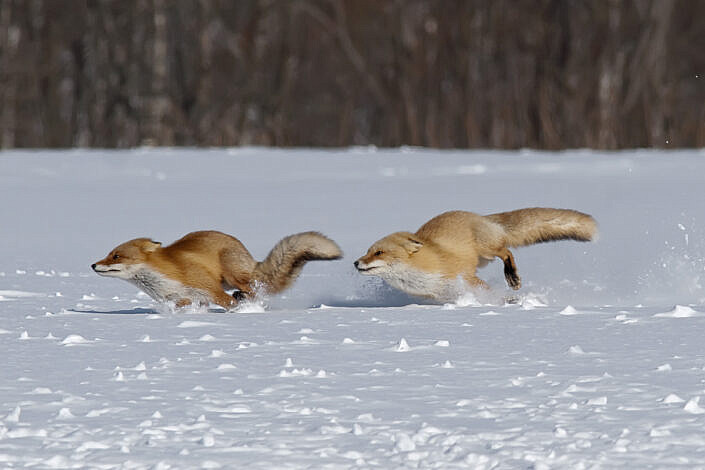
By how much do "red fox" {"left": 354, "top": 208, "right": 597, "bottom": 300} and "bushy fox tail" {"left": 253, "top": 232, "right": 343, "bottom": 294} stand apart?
1.13 feet

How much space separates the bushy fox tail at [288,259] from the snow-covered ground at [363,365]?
0.23 meters

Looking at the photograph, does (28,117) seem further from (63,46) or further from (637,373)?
(637,373)

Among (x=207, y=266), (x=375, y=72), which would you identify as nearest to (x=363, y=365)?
(x=207, y=266)

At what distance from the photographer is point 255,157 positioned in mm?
16703

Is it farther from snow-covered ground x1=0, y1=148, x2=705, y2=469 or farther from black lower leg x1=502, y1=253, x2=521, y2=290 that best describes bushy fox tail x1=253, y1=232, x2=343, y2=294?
black lower leg x1=502, y1=253, x2=521, y2=290

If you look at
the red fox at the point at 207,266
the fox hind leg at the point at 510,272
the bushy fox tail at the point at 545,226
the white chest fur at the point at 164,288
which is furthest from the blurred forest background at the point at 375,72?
the white chest fur at the point at 164,288

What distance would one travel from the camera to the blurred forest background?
18672 mm

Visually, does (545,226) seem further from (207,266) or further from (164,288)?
(164,288)

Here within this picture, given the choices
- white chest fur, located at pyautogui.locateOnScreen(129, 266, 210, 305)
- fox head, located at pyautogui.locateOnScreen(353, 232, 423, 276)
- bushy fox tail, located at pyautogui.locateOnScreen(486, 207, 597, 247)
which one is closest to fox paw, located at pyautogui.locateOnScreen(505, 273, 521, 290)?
bushy fox tail, located at pyautogui.locateOnScreen(486, 207, 597, 247)

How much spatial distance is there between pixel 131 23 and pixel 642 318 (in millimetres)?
16401

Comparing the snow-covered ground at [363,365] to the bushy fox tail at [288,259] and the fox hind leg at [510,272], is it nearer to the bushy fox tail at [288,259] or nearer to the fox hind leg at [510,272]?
the fox hind leg at [510,272]

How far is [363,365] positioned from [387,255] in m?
2.19

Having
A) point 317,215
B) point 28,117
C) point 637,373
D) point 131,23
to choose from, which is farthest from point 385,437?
point 28,117

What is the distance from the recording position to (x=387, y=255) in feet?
24.4
